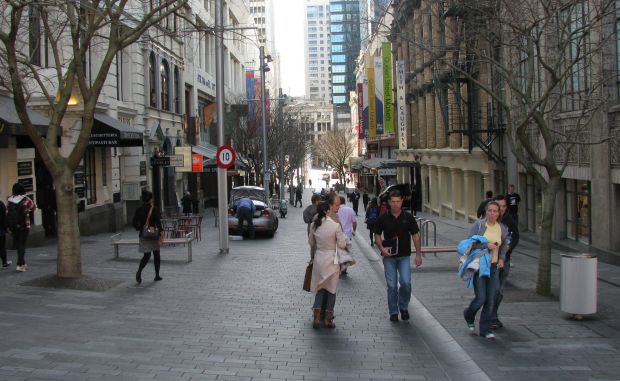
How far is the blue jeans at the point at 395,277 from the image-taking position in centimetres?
879

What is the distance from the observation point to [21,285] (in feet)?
35.7

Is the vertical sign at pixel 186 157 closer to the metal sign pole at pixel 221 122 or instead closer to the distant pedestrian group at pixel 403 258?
the metal sign pole at pixel 221 122

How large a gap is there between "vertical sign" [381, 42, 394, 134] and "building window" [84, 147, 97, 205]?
2664 cm

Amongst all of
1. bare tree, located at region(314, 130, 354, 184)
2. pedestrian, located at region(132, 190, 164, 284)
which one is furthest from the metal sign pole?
bare tree, located at region(314, 130, 354, 184)

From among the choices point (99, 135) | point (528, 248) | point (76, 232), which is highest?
point (99, 135)

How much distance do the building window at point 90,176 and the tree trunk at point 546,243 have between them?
55.0 ft

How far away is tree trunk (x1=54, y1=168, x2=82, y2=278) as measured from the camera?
11031 millimetres

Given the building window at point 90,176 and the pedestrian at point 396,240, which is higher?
the building window at point 90,176

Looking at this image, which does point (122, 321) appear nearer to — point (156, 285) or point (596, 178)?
point (156, 285)

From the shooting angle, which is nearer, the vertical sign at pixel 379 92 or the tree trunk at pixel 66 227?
the tree trunk at pixel 66 227

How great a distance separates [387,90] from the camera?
47.4 meters

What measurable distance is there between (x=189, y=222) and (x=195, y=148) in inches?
748

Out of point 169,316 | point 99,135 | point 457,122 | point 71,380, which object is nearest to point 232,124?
point 457,122

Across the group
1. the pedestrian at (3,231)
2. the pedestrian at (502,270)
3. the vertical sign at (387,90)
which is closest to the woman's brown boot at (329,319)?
the pedestrian at (502,270)
